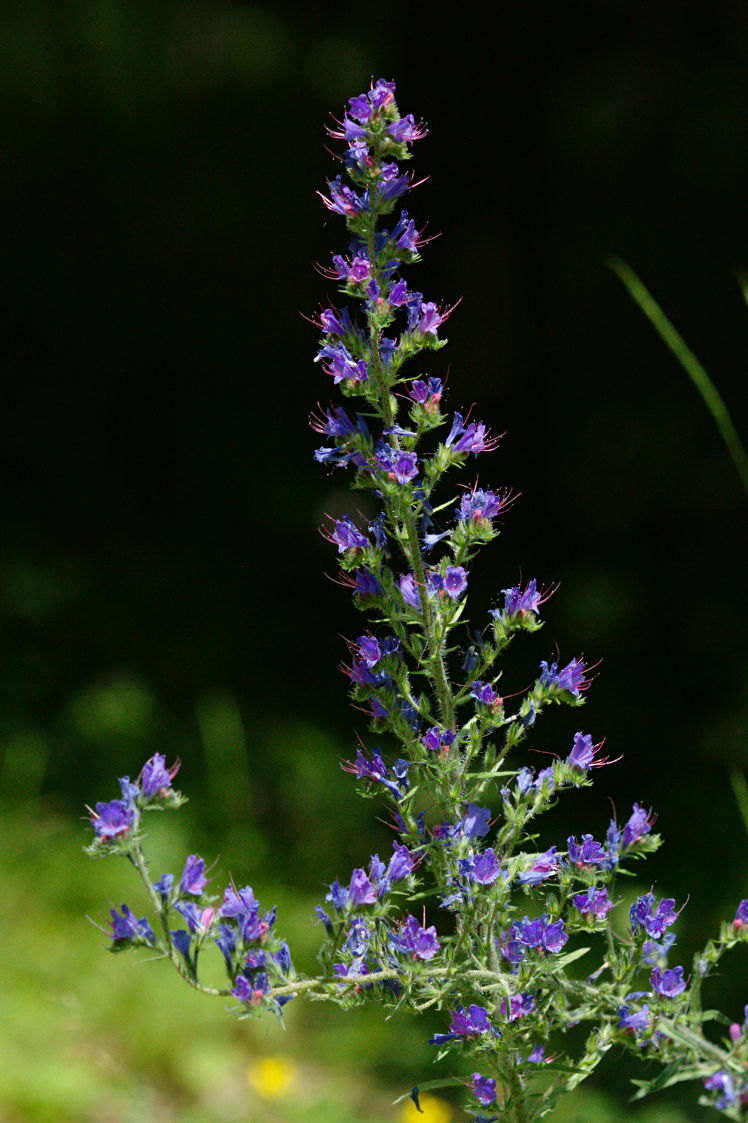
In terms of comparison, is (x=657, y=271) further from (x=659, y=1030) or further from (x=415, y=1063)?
(x=659, y=1030)

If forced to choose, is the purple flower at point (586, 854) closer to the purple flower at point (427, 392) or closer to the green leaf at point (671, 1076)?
the green leaf at point (671, 1076)

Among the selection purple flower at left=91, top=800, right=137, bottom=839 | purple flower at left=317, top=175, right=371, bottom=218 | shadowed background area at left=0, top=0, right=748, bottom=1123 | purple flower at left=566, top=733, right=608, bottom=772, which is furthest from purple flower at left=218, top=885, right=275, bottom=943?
shadowed background area at left=0, top=0, right=748, bottom=1123

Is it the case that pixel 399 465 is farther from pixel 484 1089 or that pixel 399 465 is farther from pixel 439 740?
pixel 484 1089

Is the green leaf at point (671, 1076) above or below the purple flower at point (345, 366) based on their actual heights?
below

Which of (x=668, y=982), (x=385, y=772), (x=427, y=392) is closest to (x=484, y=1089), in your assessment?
(x=668, y=982)

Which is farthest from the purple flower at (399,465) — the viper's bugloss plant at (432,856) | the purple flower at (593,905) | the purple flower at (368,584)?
the purple flower at (593,905)

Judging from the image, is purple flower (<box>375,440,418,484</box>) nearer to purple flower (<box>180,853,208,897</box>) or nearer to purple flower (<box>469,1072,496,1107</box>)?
purple flower (<box>180,853,208,897</box>)

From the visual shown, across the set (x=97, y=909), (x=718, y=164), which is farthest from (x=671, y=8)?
(x=97, y=909)
